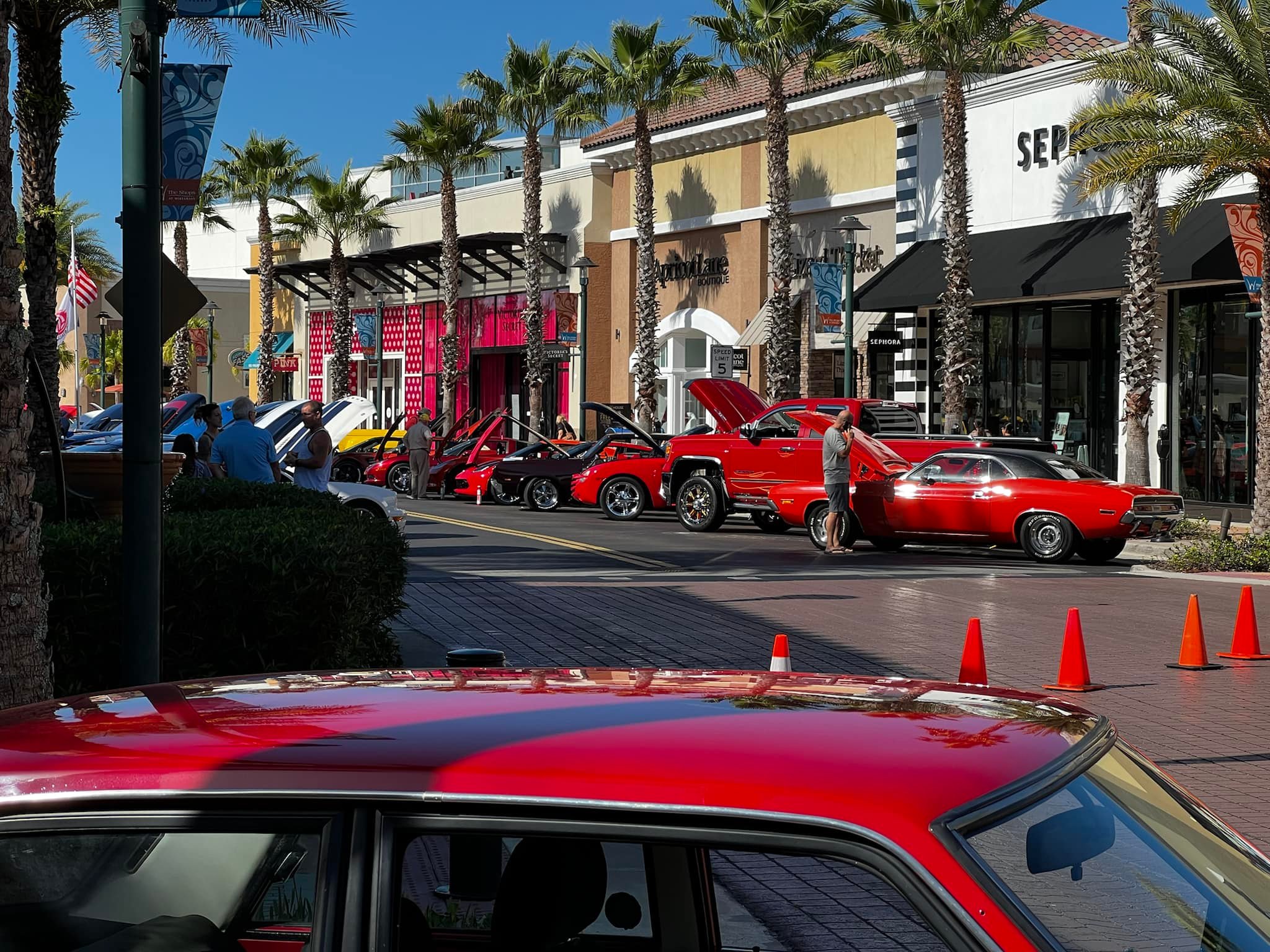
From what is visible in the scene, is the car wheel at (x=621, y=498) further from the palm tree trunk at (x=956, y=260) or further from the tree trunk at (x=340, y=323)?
the tree trunk at (x=340, y=323)

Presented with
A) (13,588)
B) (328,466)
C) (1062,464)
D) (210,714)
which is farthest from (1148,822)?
(1062,464)

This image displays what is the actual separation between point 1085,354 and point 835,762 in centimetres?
3110

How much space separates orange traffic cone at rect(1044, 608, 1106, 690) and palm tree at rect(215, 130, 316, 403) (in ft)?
184

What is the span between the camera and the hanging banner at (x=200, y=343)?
8625cm

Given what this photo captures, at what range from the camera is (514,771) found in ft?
7.23

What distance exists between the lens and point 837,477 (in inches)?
828

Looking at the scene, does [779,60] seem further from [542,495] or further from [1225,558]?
[1225,558]

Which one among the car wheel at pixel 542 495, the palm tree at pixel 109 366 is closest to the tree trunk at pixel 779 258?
the car wheel at pixel 542 495

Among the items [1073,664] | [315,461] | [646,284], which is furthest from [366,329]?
[1073,664]

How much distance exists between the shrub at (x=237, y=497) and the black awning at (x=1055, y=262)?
17.5m

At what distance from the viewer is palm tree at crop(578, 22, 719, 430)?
4250cm

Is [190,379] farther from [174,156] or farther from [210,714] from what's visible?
[210,714]

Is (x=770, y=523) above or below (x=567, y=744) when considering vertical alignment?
below

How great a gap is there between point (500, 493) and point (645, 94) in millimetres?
15996
